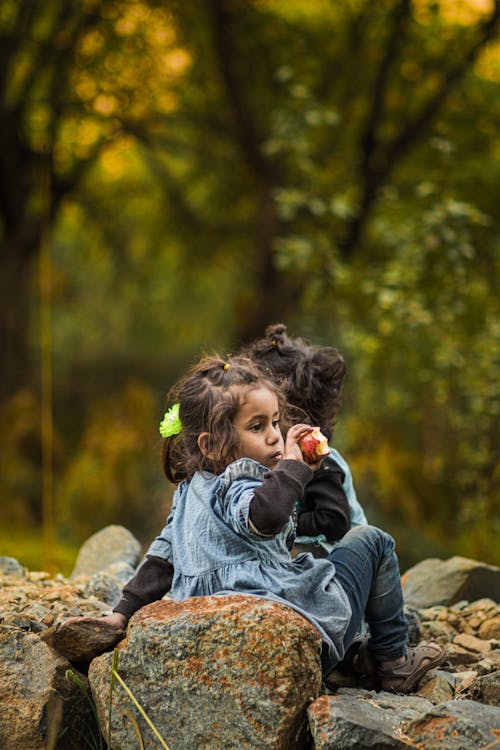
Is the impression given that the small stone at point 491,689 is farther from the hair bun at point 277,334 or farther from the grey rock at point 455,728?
the hair bun at point 277,334

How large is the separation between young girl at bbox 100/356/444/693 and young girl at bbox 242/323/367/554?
0.17 metres

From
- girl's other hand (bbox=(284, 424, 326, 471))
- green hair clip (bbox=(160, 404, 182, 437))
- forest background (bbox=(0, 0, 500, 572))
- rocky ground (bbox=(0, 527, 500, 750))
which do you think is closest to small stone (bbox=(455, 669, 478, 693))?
rocky ground (bbox=(0, 527, 500, 750))

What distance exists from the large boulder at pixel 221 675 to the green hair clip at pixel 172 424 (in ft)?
1.81

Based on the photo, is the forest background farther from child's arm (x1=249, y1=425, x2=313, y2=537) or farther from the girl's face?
child's arm (x1=249, y1=425, x2=313, y2=537)

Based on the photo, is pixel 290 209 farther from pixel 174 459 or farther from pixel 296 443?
pixel 296 443

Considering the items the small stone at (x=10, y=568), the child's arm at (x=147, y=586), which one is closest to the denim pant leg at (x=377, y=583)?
the child's arm at (x=147, y=586)

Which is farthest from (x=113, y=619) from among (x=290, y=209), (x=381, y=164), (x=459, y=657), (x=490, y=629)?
(x=381, y=164)

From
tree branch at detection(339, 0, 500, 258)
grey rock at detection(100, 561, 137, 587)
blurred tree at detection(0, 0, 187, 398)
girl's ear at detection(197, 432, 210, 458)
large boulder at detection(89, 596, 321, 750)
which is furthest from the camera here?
blurred tree at detection(0, 0, 187, 398)

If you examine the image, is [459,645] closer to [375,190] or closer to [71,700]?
[71,700]

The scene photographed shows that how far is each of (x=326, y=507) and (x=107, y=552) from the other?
1.98m

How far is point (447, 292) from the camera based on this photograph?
6223 mm

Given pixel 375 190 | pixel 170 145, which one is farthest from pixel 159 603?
pixel 170 145

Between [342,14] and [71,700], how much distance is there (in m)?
7.24

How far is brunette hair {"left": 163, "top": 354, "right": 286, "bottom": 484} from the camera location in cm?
274
